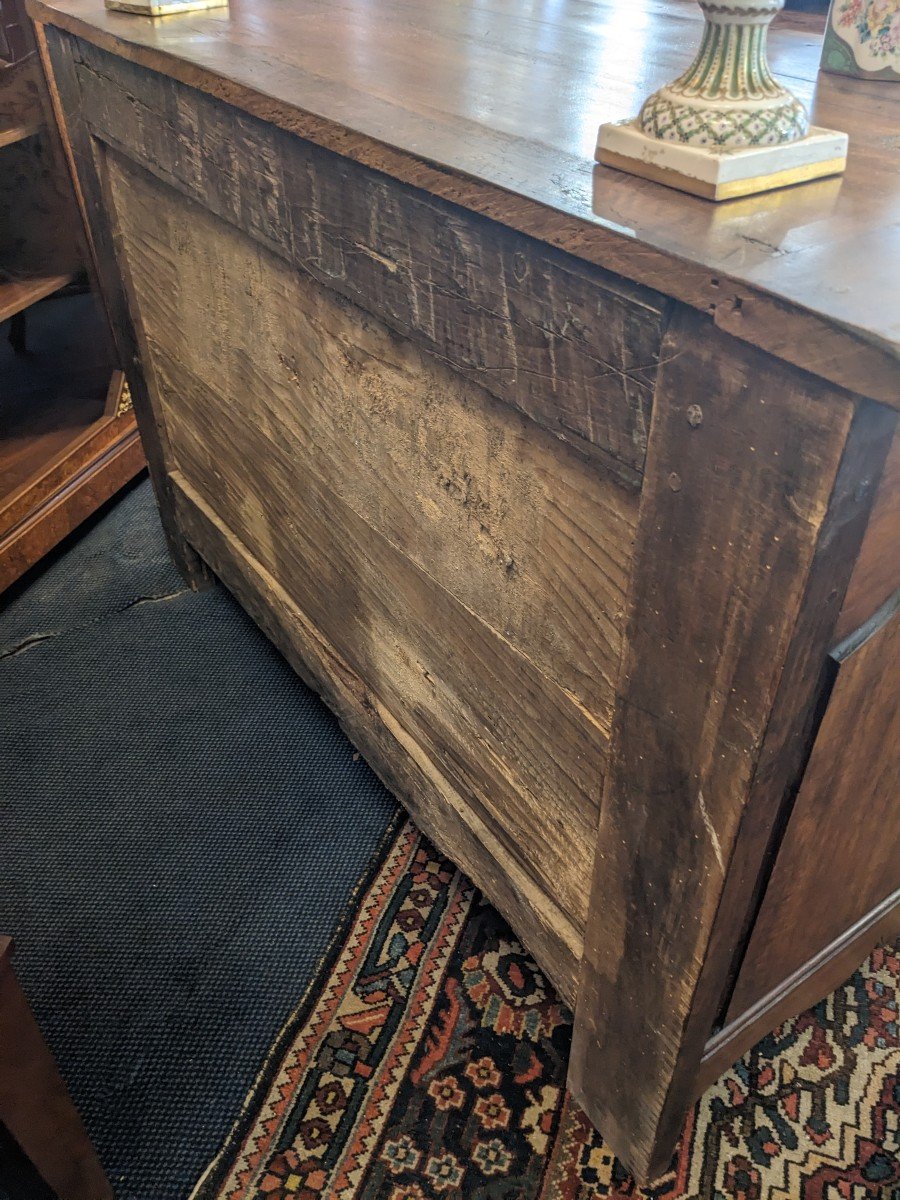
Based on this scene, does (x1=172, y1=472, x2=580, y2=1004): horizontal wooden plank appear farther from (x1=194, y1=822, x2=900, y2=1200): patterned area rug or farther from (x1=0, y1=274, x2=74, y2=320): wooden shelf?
(x1=0, y1=274, x2=74, y2=320): wooden shelf

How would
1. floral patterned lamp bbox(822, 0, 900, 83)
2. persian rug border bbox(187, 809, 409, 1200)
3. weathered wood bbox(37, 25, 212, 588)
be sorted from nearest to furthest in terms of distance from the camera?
floral patterned lamp bbox(822, 0, 900, 83) → persian rug border bbox(187, 809, 409, 1200) → weathered wood bbox(37, 25, 212, 588)

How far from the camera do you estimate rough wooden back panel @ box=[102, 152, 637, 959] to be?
0.80 m

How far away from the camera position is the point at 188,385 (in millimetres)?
1485

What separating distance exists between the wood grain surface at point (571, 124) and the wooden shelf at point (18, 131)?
532 millimetres

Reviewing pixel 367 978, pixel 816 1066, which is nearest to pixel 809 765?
pixel 816 1066

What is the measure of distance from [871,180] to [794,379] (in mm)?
259

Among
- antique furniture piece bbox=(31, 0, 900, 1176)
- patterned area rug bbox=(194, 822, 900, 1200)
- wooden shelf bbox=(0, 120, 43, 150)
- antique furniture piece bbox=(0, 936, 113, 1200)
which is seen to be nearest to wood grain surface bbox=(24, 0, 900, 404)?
antique furniture piece bbox=(31, 0, 900, 1176)

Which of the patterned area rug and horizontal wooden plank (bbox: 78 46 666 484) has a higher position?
horizontal wooden plank (bbox: 78 46 666 484)

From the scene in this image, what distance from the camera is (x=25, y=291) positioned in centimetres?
191

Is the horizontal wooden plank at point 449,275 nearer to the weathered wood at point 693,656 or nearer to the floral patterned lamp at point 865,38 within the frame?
the weathered wood at point 693,656

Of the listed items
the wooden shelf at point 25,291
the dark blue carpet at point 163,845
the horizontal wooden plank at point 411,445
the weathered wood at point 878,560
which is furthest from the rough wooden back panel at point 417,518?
the wooden shelf at point 25,291

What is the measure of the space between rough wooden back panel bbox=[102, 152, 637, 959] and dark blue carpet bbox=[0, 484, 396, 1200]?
28cm

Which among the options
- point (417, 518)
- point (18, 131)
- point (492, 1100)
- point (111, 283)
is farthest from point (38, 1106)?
point (18, 131)

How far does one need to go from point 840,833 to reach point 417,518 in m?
0.50
